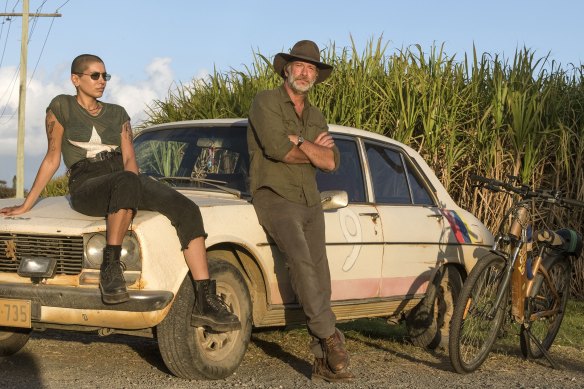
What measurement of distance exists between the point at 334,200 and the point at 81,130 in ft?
5.29

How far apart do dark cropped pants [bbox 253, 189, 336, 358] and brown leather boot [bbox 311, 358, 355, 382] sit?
62 millimetres

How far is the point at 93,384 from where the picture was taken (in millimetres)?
6488

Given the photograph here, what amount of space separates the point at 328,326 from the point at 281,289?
0.43 meters

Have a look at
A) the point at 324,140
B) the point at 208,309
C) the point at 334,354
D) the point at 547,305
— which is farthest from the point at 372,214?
the point at 208,309

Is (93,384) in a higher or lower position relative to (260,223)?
lower

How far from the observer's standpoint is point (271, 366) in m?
7.47

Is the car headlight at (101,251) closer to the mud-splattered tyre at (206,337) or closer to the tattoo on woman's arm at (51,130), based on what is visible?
the mud-splattered tyre at (206,337)

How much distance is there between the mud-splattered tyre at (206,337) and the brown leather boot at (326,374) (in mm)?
467

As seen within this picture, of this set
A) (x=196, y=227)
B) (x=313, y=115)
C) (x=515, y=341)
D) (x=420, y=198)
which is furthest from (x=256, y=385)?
(x=515, y=341)

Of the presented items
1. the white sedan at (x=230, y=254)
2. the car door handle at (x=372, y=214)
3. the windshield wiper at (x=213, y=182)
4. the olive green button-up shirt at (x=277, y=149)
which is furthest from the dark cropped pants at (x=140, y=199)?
the car door handle at (x=372, y=214)

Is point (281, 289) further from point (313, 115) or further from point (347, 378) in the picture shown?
point (313, 115)

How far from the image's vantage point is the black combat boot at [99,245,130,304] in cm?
603

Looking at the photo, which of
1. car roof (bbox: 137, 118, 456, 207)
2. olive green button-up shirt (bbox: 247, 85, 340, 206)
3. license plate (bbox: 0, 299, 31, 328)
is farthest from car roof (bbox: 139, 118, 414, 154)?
license plate (bbox: 0, 299, 31, 328)

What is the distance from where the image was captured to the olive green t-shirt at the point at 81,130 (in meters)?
6.81
